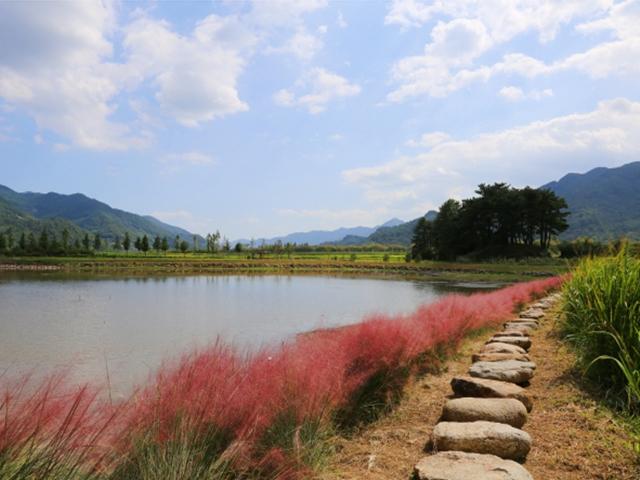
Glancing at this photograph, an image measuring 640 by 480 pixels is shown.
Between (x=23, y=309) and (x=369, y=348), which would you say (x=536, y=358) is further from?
(x=23, y=309)

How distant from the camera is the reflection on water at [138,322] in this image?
10516 mm

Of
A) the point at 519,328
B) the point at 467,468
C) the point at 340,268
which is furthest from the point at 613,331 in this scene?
the point at 340,268

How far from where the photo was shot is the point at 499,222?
61.0m

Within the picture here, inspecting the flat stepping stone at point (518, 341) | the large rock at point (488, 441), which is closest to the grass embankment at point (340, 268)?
the flat stepping stone at point (518, 341)

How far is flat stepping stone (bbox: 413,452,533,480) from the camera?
10.1 ft

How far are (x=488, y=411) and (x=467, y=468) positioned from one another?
1.21 m

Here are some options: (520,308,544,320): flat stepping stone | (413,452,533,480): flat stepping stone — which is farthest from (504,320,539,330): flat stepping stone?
(413,452,533,480): flat stepping stone

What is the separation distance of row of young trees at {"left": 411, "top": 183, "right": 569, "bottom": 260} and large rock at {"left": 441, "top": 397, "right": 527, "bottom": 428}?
58.1m

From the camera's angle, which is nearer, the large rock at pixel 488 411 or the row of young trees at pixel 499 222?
the large rock at pixel 488 411

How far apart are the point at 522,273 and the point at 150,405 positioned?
1829 inches

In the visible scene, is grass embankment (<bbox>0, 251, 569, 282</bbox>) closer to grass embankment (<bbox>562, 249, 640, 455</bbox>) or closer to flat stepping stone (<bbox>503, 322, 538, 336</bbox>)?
flat stepping stone (<bbox>503, 322, 538, 336</bbox>)

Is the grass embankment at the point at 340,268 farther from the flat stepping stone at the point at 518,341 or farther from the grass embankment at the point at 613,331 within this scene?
the grass embankment at the point at 613,331

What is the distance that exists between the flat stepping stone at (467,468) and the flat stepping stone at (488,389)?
1605mm

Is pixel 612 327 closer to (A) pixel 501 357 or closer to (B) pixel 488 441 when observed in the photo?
(A) pixel 501 357
